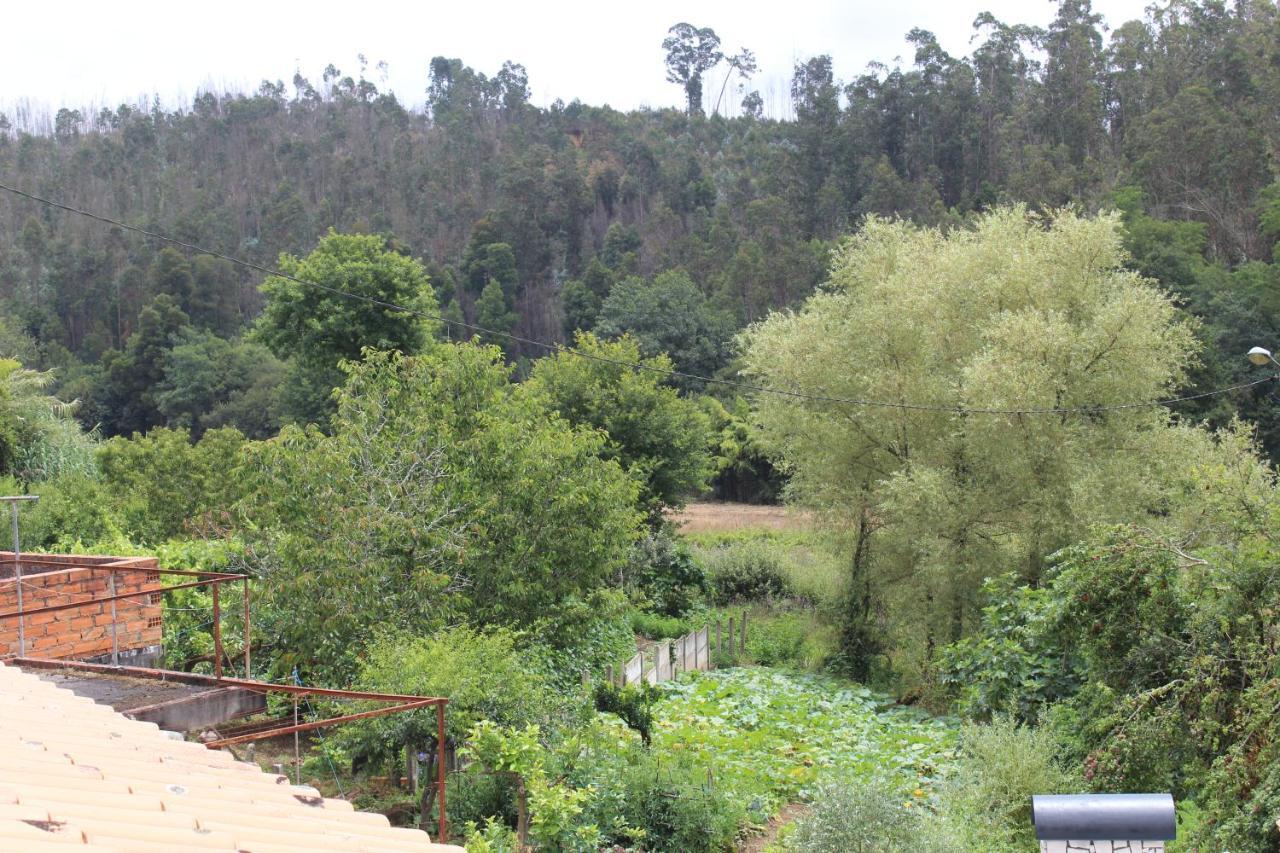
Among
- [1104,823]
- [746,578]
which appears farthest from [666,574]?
[1104,823]

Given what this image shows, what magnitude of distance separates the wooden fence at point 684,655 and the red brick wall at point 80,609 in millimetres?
6075

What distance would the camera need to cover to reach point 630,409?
2761 cm

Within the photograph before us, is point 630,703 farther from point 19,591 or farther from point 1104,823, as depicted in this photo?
point 1104,823

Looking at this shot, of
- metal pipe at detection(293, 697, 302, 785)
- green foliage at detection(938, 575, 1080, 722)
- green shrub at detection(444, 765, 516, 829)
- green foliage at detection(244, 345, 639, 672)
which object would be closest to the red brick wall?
green foliage at detection(244, 345, 639, 672)

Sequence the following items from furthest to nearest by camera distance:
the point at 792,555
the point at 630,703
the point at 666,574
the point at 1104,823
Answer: the point at 792,555
the point at 666,574
the point at 630,703
the point at 1104,823

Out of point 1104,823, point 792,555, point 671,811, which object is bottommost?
point 792,555

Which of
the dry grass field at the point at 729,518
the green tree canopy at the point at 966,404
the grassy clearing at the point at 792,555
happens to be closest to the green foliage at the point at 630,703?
the green tree canopy at the point at 966,404

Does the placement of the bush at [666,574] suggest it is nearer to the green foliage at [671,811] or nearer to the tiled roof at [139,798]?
the green foliage at [671,811]

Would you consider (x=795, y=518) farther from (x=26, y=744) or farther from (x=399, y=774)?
(x=26, y=744)

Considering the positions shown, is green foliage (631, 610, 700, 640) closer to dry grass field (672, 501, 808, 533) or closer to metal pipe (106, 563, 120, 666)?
dry grass field (672, 501, 808, 533)

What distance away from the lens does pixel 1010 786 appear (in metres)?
9.60

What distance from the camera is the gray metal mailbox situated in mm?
4781

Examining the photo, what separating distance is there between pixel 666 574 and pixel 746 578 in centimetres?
290

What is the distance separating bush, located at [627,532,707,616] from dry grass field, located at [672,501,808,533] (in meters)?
6.03
